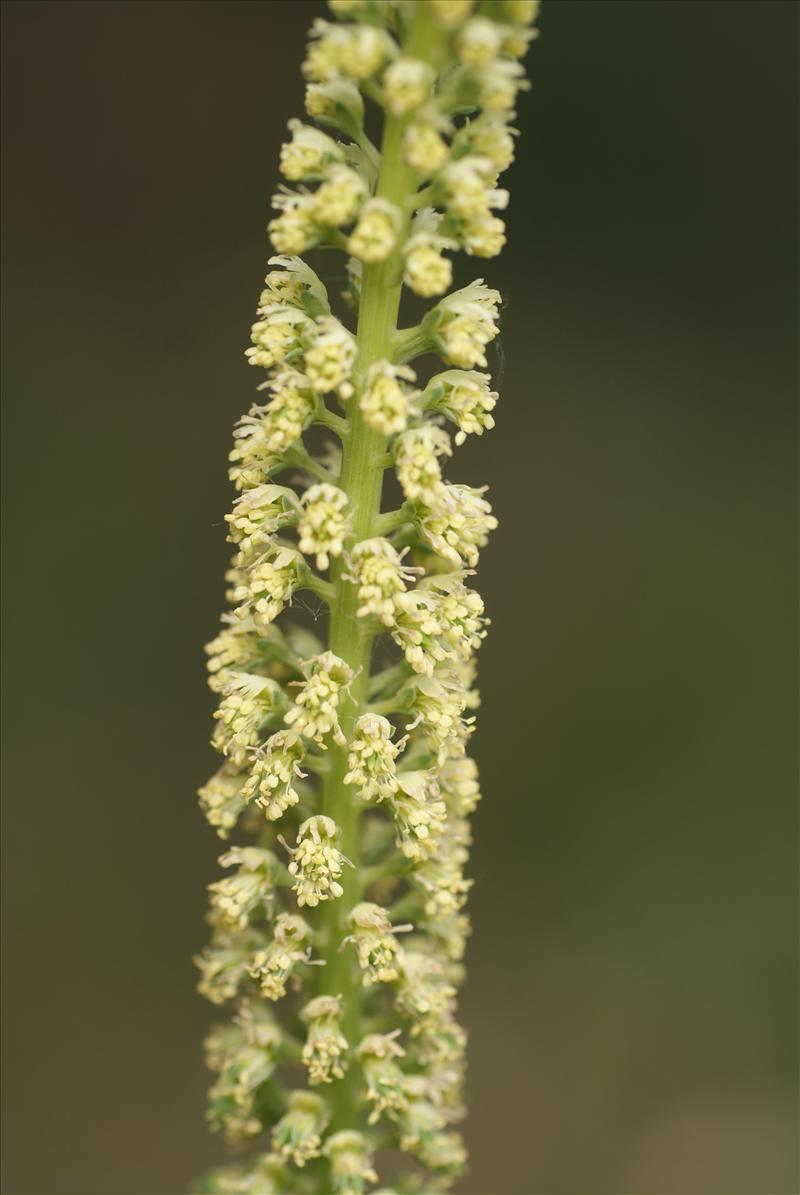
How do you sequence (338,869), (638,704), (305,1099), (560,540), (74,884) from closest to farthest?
(338,869)
(305,1099)
(74,884)
(638,704)
(560,540)

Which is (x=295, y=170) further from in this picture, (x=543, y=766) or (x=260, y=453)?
(x=543, y=766)

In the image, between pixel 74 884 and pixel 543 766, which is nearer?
pixel 74 884

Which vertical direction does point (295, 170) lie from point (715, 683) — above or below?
below

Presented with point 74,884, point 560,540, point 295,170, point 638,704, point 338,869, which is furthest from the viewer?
point 560,540

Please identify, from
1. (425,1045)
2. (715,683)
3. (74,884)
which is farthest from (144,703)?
(425,1045)

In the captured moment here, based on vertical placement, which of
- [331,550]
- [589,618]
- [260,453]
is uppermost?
[589,618]

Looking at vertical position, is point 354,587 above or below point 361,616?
above
